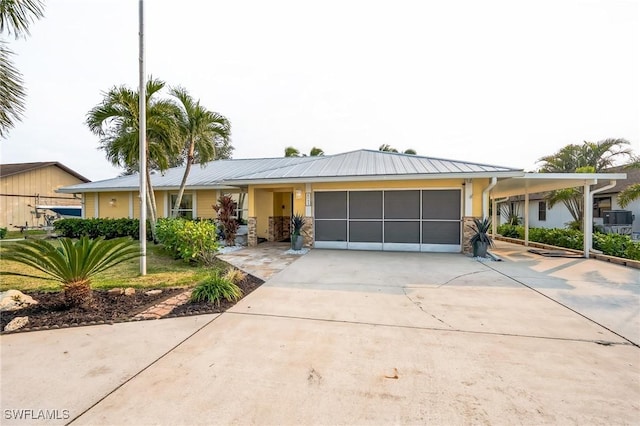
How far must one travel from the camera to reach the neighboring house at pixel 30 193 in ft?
66.3

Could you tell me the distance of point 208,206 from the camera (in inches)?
527

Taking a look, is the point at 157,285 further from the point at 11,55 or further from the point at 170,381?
the point at 11,55

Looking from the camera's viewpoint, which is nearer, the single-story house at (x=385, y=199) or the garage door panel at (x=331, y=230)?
the single-story house at (x=385, y=199)

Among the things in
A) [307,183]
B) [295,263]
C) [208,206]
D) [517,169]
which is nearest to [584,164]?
[517,169]

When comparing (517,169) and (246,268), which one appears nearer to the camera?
(246,268)

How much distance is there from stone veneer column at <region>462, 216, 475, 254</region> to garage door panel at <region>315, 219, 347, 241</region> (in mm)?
4120

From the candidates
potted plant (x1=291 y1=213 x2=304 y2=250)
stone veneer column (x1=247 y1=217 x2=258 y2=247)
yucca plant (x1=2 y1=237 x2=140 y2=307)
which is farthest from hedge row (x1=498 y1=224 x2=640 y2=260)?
yucca plant (x1=2 y1=237 x2=140 y2=307)

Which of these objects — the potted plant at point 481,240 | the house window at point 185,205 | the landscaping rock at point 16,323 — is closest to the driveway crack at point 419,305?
the potted plant at point 481,240

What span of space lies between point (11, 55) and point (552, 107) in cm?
1583

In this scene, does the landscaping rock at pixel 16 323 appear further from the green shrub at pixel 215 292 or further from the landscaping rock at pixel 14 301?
the green shrub at pixel 215 292

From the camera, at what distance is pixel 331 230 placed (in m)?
10.6

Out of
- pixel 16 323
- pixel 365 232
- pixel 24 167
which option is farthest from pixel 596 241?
pixel 24 167

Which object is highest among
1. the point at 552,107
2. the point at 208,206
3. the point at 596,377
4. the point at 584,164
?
the point at 552,107

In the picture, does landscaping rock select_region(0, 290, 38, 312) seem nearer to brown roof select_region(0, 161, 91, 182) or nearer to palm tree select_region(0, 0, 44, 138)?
palm tree select_region(0, 0, 44, 138)
